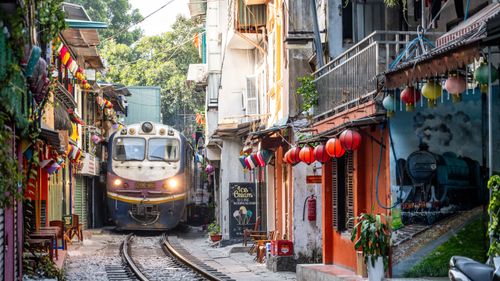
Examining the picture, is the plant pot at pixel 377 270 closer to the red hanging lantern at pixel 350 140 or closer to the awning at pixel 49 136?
the red hanging lantern at pixel 350 140

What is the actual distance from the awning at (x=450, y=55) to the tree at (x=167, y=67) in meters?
44.2

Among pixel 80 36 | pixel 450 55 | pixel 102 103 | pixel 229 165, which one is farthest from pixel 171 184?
pixel 450 55

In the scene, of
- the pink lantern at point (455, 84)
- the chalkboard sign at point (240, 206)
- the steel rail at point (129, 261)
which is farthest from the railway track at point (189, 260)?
the pink lantern at point (455, 84)

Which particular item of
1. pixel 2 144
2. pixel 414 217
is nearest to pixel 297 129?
pixel 414 217

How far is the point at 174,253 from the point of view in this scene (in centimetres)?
2614

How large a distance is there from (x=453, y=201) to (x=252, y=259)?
1104 centimetres

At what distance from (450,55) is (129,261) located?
14716 mm

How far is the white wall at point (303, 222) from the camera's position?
813 inches

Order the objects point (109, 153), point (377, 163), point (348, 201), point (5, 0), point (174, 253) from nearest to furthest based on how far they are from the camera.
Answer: point (5, 0)
point (377, 163)
point (348, 201)
point (174, 253)
point (109, 153)

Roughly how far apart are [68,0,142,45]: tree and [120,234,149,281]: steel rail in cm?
3117

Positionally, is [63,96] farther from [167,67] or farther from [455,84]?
[167,67]

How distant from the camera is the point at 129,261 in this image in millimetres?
23500

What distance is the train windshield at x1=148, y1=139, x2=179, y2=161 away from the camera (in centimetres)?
3391

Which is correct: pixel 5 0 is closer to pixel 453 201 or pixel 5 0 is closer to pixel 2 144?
pixel 2 144
